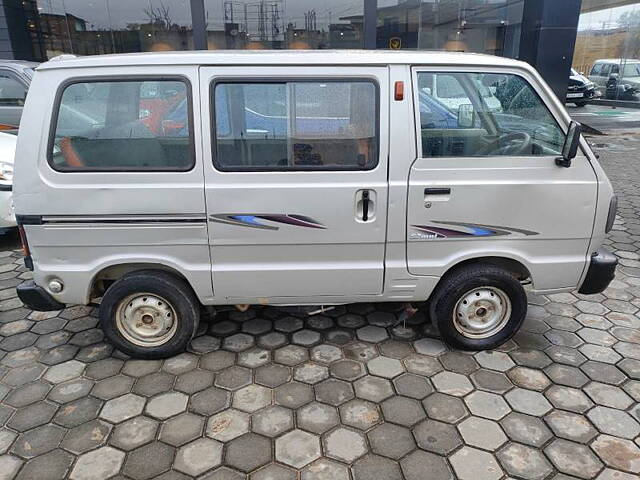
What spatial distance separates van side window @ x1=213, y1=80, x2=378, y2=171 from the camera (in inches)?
112

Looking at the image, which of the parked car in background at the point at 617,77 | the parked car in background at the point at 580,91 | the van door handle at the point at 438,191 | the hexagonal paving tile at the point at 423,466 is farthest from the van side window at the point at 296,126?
the parked car in background at the point at 617,77

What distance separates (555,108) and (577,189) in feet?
1.69

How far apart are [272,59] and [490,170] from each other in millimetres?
1468

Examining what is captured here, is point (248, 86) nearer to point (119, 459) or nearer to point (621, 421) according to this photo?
point (119, 459)

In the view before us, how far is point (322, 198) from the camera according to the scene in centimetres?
287

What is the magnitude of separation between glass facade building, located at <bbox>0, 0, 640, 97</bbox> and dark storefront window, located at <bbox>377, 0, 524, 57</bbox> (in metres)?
0.03

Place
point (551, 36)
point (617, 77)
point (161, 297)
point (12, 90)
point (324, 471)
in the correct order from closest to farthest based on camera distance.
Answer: point (324, 471), point (161, 297), point (12, 90), point (551, 36), point (617, 77)

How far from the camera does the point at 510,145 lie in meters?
2.96

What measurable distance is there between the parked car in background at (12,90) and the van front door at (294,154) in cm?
644

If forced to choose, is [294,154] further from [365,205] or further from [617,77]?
[617,77]

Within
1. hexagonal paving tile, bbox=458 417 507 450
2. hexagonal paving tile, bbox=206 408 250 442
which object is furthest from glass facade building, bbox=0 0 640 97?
hexagonal paving tile, bbox=458 417 507 450

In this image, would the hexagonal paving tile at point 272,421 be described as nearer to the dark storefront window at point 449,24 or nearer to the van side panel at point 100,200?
the van side panel at point 100,200

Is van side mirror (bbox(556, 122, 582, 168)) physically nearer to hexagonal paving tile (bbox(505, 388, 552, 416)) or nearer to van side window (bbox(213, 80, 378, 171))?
van side window (bbox(213, 80, 378, 171))

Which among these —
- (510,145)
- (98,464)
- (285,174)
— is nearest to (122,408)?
(98,464)
